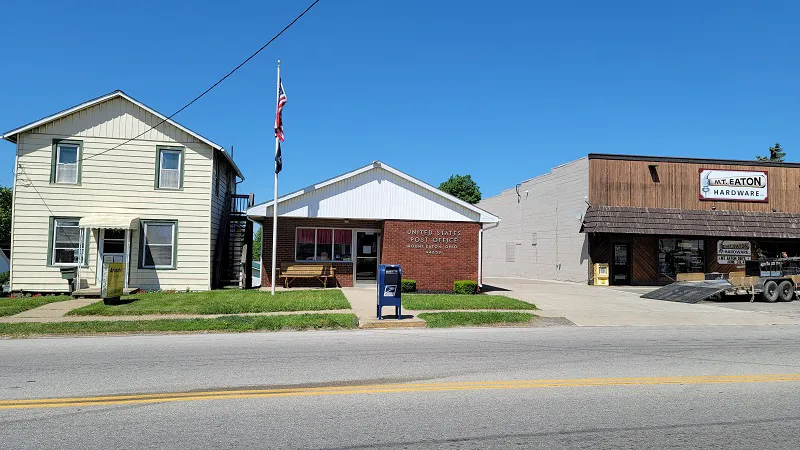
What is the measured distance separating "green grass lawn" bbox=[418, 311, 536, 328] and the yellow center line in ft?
18.1

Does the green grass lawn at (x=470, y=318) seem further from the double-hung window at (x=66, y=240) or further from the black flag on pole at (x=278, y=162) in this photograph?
the double-hung window at (x=66, y=240)

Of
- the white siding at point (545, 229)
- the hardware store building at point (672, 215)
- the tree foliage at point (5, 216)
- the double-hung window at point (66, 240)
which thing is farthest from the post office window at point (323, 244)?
the tree foliage at point (5, 216)

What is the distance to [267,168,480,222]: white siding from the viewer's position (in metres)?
19.5

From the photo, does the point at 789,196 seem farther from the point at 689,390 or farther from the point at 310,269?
the point at 689,390

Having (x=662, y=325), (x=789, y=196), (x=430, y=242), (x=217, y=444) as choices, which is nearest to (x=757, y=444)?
(x=217, y=444)

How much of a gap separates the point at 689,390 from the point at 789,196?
2647 centimetres

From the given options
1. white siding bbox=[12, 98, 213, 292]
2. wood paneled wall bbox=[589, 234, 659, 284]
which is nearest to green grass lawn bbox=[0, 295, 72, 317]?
white siding bbox=[12, 98, 213, 292]

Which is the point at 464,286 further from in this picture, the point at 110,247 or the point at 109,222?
the point at 110,247

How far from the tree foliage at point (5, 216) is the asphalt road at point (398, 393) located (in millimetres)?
47430

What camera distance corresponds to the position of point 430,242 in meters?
20.0

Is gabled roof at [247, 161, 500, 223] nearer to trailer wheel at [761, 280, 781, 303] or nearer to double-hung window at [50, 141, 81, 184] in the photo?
double-hung window at [50, 141, 81, 184]

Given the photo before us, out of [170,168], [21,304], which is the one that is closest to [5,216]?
[170,168]

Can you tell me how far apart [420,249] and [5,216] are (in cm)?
4678

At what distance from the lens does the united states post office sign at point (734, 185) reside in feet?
86.9
